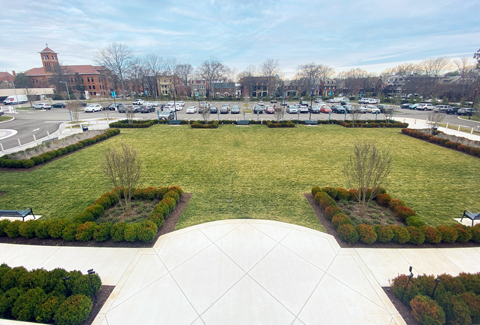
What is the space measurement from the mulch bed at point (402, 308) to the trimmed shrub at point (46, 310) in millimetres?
6918

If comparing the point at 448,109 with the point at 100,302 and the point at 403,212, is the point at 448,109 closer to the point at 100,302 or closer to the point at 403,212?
the point at 403,212

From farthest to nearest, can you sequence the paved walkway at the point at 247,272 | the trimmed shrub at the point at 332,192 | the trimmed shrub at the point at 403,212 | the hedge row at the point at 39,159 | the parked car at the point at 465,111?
the parked car at the point at 465,111 < the hedge row at the point at 39,159 < the trimmed shrub at the point at 332,192 < the trimmed shrub at the point at 403,212 < the paved walkway at the point at 247,272

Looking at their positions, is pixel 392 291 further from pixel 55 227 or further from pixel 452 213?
pixel 55 227

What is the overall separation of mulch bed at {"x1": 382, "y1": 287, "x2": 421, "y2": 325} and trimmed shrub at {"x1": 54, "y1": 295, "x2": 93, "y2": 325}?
6.34 m

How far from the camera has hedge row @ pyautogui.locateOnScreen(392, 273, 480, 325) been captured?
4.17 m

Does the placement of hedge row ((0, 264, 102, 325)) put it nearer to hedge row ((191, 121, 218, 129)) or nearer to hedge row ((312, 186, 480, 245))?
hedge row ((312, 186, 480, 245))

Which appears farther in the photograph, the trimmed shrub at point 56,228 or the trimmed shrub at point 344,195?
the trimmed shrub at point 344,195

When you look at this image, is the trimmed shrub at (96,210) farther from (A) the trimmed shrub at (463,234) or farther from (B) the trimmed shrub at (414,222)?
(A) the trimmed shrub at (463,234)

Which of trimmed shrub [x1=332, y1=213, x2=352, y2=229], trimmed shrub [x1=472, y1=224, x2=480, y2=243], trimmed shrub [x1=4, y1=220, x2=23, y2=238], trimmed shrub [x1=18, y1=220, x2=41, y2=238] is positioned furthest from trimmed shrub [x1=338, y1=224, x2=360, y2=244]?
trimmed shrub [x1=4, y1=220, x2=23, y2=238]

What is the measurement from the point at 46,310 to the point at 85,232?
106 inches

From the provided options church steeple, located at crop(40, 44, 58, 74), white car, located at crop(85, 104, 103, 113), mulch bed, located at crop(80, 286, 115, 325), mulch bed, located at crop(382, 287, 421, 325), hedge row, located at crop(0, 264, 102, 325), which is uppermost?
church steeple, located at crop(40, 44, 58, 74)

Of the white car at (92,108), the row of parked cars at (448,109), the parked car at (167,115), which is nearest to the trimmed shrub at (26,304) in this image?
the parked car at (167,115)

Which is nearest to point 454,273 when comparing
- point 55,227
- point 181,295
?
point 181,295

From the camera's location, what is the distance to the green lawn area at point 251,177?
874cm
